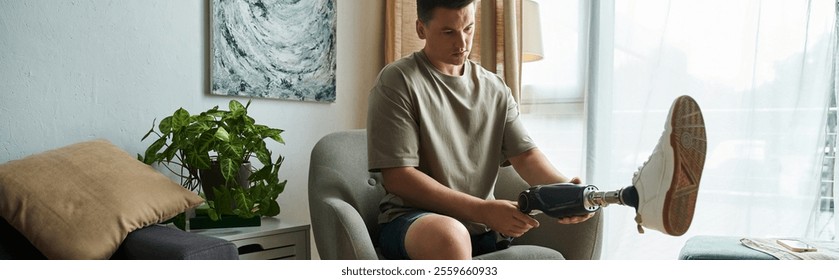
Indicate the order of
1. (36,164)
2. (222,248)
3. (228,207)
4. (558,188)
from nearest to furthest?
(558,188)
(222,248)
(36,164)
(228,207)

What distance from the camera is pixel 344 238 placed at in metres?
1.19

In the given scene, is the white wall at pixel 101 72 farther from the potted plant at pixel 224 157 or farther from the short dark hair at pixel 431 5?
the short dark hair at pixel 431 5

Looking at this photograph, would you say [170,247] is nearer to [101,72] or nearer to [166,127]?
[166,127]

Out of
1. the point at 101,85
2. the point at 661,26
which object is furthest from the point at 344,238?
the point at 661,26

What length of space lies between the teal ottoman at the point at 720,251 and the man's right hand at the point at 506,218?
50 centimetres

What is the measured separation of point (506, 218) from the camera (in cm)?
111

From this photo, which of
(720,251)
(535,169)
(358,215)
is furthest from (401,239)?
(720,251)

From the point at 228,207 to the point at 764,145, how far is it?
1513mm

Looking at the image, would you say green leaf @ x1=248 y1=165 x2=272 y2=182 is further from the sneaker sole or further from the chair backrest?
the sneaker sole

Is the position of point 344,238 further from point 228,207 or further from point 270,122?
point 270,122

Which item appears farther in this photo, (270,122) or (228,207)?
(270,122)

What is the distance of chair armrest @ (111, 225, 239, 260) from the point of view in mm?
1092

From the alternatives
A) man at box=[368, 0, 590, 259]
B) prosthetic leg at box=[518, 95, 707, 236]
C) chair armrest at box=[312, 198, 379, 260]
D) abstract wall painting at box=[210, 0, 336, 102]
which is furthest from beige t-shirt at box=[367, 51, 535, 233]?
abstract wall painting at box=[210, 0, 336, 102]

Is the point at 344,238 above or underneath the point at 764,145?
underneath
